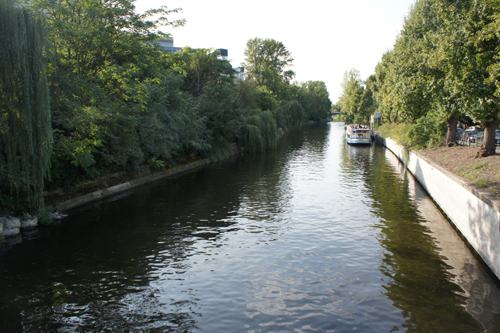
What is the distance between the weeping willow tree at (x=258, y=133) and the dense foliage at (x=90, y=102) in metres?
6.51

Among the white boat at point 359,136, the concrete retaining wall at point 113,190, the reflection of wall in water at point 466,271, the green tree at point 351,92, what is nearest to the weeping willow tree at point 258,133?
the concrete retaining wall at point 113,190

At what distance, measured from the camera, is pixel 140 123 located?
22609 millimetres

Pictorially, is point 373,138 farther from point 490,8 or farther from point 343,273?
point 343,273

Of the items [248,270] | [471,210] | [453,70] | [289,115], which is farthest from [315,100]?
[248,270]

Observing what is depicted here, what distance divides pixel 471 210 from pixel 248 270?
7722 millimetres

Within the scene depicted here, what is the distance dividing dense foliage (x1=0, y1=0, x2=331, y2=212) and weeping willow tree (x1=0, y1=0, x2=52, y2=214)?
30 millimetres

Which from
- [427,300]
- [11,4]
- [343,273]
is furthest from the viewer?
[11,4]

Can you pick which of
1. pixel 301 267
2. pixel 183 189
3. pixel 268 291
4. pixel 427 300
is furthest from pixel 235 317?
pixel 183 189

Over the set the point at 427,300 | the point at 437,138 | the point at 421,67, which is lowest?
the point at 427,300

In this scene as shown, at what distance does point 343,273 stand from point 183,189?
46.6 feet

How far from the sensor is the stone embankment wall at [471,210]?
1035 cm

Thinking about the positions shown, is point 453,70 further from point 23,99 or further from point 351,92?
point 351,92

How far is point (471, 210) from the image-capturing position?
41.3ft

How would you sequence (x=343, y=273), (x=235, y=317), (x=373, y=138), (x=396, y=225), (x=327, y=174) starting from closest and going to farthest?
(x=235, y=317) → (x=343, y=273) → (x=396, y=225) → (x=327, y=174) → (x=373, y=138)
